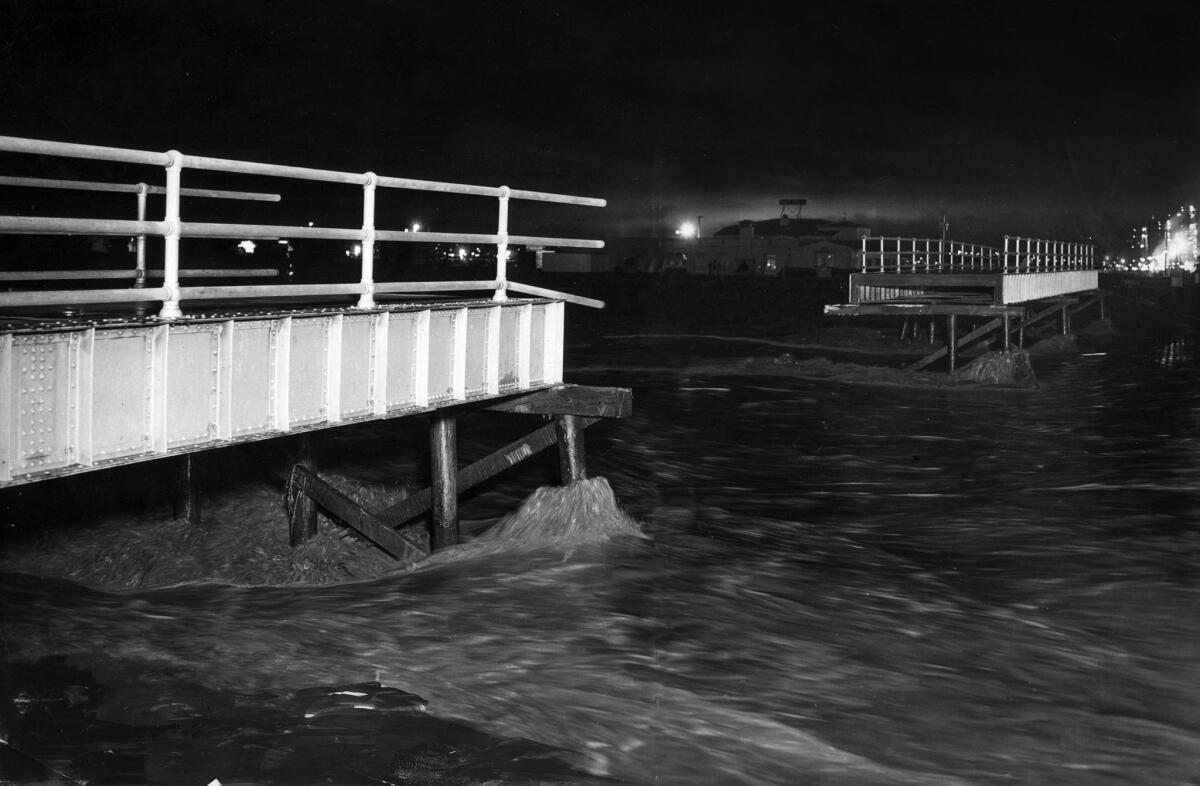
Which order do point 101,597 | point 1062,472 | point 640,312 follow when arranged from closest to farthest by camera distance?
point 101,597, point 1062,472, point 640,312

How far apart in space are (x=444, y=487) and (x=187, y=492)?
3933 millimetres

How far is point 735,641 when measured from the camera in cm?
1111

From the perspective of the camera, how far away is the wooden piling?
14.2m

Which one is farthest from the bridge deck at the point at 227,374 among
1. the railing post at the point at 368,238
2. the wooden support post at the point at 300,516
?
the wooden support post at the point at 300,516

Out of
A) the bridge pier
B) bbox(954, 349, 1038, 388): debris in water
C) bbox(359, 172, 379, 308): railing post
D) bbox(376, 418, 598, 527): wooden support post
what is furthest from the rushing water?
bbox(954, 349, 1038, 388): debris in water

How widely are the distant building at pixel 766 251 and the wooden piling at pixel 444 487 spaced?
124 meters

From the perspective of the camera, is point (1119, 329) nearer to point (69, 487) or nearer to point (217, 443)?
point (69, 487)

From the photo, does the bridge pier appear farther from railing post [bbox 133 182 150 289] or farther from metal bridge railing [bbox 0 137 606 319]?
metal bridge railing [bbox 0 137 606 319]

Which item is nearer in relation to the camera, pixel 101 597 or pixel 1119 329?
pixel 101 597

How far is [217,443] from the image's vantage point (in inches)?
361

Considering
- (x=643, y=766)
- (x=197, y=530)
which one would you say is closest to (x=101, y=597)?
(x=197, y=530)

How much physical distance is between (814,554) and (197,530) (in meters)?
7.57

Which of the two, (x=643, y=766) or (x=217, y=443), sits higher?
(x=217, y=443)

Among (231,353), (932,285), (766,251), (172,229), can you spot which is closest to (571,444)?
(231,353)
